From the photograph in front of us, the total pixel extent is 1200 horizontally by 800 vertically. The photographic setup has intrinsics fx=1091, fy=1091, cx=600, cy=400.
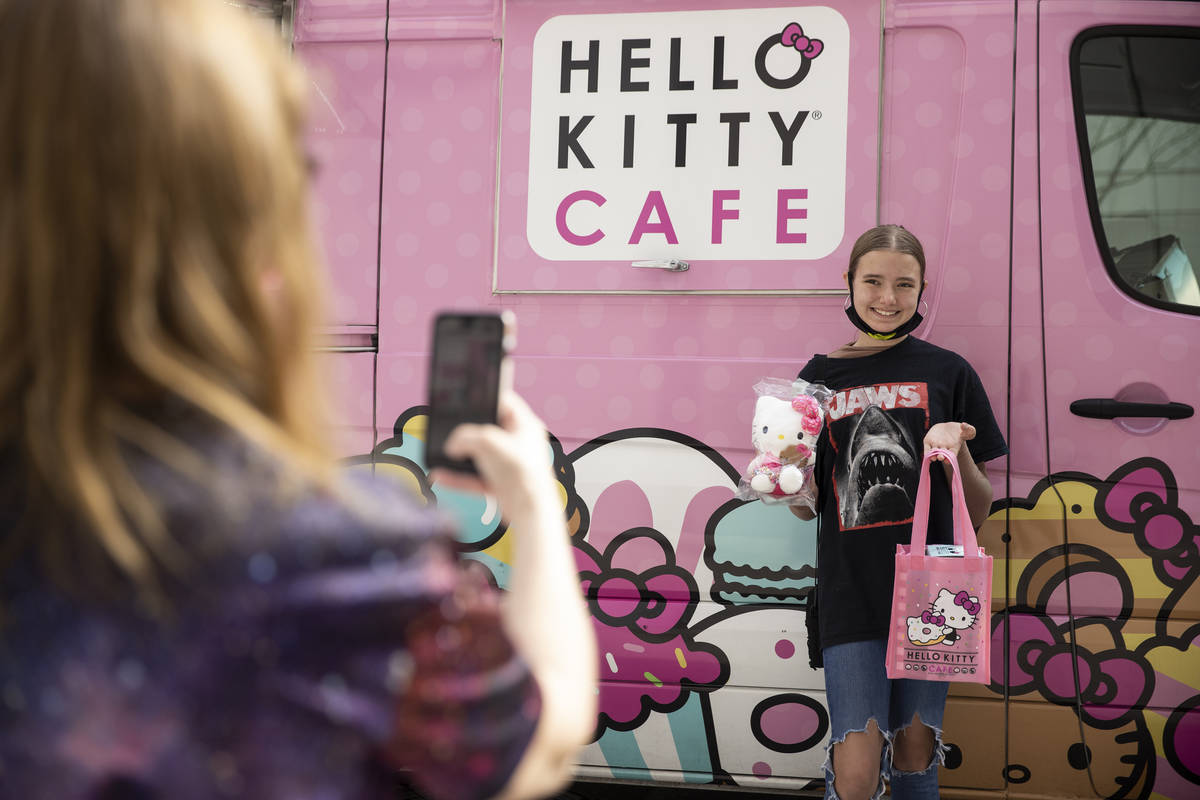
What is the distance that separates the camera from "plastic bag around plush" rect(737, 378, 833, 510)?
2.77 m

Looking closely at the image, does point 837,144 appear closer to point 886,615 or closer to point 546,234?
point 546,234

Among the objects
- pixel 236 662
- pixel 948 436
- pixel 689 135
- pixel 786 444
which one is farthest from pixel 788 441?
pixel 236 662

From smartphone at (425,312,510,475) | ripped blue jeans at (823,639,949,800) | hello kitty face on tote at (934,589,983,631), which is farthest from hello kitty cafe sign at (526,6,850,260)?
smartphone at (425,312,510,475)

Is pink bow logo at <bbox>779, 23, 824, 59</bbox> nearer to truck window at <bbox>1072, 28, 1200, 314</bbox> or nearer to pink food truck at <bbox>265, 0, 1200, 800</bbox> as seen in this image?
pink food truck at <bbox>265, 0, 1200, 800</bbox>

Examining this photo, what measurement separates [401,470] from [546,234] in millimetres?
807

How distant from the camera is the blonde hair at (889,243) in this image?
272 centimetres

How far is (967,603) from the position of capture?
2.57 metres

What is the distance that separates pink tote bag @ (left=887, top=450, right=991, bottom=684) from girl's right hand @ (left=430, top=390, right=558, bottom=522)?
176 cm

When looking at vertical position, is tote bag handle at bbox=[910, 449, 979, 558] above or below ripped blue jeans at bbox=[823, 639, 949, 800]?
above

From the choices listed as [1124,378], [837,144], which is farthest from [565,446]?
[1124,378]

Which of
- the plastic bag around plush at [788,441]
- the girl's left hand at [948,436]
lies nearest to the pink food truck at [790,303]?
the plastic bag around plush at [788,441]

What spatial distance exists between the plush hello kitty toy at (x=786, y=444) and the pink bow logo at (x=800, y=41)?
934 mm

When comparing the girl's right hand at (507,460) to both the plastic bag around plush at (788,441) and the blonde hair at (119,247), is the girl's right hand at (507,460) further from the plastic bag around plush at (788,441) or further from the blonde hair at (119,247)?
the plastic bag around plush at (788,441)

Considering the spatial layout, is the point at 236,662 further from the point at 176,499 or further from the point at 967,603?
the point at 967,603
